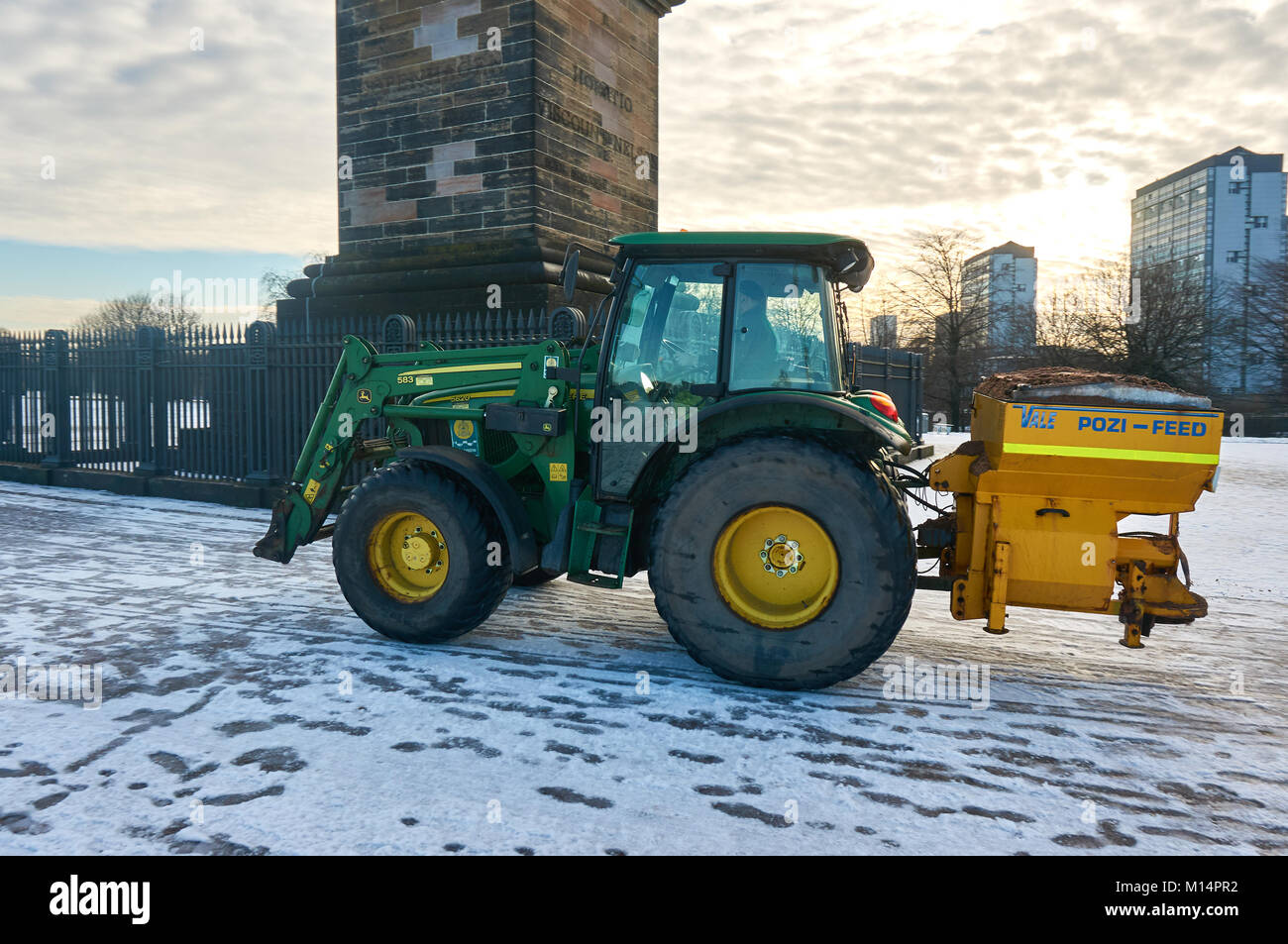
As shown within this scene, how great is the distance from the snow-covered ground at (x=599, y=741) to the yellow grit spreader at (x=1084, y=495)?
1.94 ft

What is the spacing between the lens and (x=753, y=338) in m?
4.95

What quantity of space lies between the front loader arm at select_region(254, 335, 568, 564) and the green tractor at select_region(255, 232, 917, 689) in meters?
0.02

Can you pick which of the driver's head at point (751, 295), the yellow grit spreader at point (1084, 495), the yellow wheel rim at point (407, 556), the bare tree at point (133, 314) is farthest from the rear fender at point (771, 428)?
the bare tree at point (133, 314)

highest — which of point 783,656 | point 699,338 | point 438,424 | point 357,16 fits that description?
point 357,16

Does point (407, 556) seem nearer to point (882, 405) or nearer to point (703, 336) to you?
point (703, 336)

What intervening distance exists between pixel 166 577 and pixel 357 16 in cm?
896

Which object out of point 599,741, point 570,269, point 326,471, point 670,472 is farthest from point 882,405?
point 326,471

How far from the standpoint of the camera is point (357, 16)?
12547 mm

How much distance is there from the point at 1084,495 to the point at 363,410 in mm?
4573

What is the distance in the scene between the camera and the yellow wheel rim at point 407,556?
18.2 ft

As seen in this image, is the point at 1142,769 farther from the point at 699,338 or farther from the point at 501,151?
the point at 501,151

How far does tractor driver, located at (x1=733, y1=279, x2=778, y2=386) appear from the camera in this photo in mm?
4938

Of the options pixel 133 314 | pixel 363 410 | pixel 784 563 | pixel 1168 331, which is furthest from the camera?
pixel 133 314
